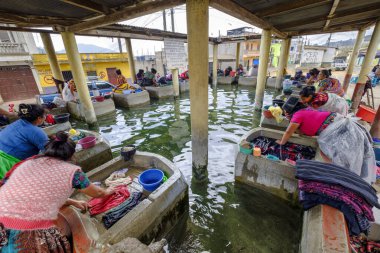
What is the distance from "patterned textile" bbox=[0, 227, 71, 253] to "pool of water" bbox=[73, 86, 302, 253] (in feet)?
5.56

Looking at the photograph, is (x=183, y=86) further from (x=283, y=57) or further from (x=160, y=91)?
(x=283, y=57)

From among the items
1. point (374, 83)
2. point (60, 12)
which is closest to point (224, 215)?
point (60, 12)

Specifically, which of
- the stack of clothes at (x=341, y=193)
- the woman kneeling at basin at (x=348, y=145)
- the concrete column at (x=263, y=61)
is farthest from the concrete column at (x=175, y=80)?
the stack of clothes at (x=341, y=193)

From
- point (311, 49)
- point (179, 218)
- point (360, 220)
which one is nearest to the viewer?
point (360, 220)

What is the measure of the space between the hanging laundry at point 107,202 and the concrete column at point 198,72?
1952 mm

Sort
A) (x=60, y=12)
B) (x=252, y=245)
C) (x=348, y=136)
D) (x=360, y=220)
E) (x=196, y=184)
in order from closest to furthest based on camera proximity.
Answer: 1. (x=360, y=220)
2. (x=348, y=136)
3. (x=252, y=245)
4. (x=196, y=184)
5. (x=60, y=12)

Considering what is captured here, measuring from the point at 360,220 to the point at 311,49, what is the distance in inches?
1450

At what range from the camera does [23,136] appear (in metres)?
2.66

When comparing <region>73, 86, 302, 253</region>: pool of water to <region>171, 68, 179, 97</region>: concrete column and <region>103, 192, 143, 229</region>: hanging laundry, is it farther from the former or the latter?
<region>171, 68, 179, 97</region>: concrete column

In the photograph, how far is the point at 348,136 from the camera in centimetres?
257

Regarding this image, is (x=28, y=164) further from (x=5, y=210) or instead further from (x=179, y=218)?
(x=179, y=218)

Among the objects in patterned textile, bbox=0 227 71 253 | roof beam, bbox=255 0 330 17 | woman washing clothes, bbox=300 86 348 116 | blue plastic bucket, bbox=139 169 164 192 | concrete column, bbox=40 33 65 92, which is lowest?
blue plastic bucket, bbox=139 169 164 192

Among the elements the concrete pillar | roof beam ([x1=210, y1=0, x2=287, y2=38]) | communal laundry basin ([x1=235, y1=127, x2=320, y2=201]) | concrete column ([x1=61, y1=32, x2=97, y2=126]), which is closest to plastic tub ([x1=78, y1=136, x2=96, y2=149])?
communal laundry basin ([x1=235, y1=127, x2=320, y2=201])

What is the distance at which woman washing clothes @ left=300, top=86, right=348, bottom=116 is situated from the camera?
3426 mm
